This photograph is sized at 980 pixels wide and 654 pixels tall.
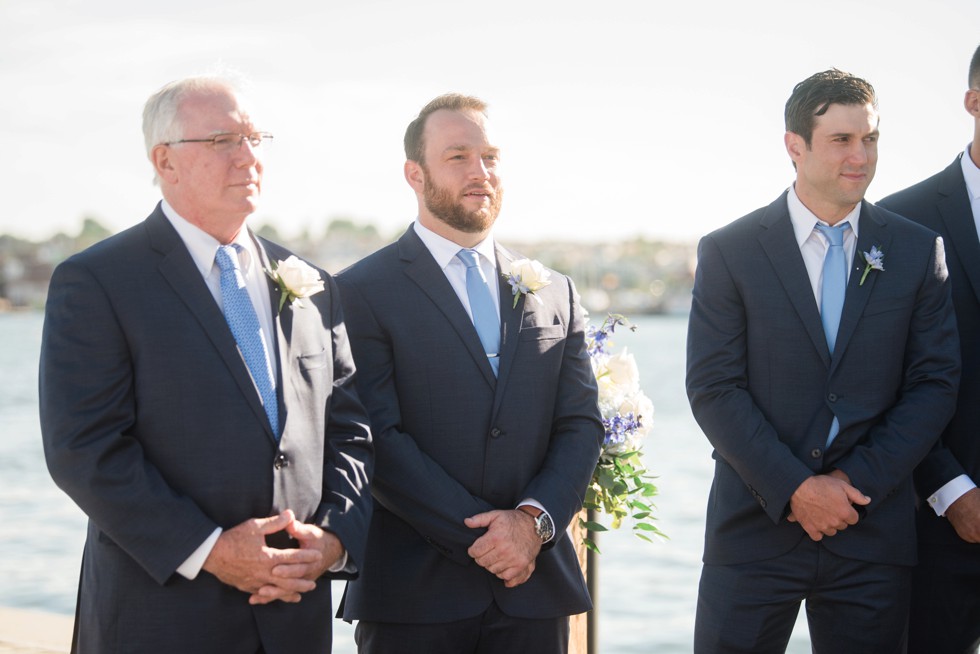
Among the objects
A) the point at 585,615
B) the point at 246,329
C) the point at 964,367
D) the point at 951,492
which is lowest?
the point at 585,615

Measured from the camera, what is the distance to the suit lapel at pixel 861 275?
10.6ft

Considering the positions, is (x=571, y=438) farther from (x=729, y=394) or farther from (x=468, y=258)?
(x=468, y=258)

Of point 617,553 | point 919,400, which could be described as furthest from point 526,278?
point 617,553

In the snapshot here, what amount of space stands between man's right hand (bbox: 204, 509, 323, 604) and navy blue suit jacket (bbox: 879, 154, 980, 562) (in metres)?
2.15

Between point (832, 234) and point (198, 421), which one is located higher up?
point (832, 234)

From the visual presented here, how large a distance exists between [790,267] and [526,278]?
861mm

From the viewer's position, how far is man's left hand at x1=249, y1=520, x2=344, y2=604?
2.56m

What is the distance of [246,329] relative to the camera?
269cm

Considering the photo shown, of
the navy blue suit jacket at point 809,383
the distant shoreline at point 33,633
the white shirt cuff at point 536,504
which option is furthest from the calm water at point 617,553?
the distant shoreline at point 33,633

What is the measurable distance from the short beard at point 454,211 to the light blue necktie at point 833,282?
3.60ft

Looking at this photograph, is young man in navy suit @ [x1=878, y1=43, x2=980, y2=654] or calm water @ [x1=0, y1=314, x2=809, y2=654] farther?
calm water @ [x1=0, y1=314, x2=809, y2=654]

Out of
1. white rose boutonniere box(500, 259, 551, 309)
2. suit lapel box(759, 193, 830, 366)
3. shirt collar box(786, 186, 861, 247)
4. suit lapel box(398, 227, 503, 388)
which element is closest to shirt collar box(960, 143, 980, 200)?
shirt collar box(786, 186, 861, 247)

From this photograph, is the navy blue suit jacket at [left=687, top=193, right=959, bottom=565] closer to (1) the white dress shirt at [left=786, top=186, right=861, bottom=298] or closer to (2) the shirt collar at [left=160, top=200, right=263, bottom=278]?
(1) the white dress shirt at [left=786, top=186, right=861, bottom=298]

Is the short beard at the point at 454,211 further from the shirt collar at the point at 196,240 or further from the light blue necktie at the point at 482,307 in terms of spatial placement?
the shirt collar at the point at 196,240
